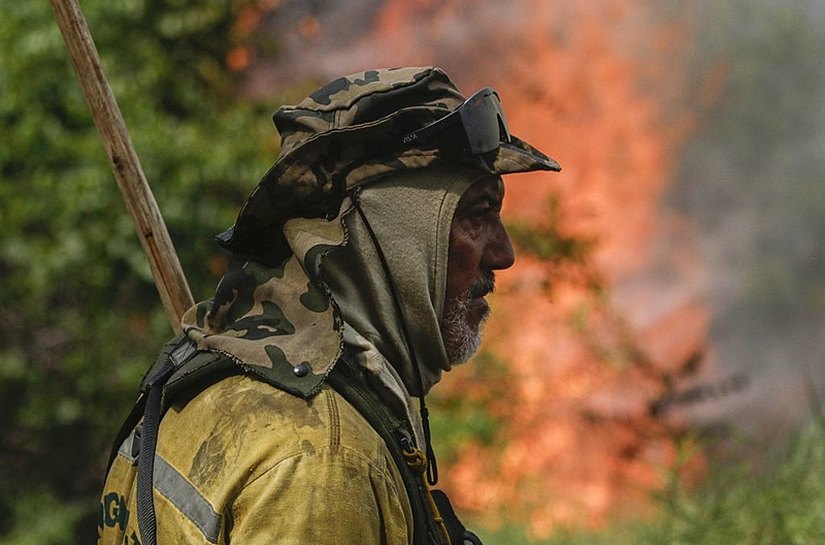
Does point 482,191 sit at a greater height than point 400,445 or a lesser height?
greater

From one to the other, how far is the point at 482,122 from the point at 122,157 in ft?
2.76

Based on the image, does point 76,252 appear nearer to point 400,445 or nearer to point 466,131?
point 466,131

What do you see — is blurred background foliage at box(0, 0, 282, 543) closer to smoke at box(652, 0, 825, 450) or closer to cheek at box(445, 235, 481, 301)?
smoke at box(652, 0, 825, 450)

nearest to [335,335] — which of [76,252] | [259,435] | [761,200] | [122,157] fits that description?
[259,435]

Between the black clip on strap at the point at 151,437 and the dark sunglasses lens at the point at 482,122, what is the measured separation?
2.24ft

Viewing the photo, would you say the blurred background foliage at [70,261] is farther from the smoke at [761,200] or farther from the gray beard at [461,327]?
the gray beard at [461,327]

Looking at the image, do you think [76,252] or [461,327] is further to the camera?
[76,252]

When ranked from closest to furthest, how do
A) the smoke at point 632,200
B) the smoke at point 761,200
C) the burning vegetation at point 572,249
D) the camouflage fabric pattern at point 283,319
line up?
the camouflage fabric pattern at point 283,319 → the smoke at point 761,200 → the smoke at point 632,200 → the burning vegetation at point 572,249

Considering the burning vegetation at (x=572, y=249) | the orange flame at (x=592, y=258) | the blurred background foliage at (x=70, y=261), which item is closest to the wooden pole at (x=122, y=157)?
the blurred background foliage at (x=70, y=261)

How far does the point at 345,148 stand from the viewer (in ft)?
7.20

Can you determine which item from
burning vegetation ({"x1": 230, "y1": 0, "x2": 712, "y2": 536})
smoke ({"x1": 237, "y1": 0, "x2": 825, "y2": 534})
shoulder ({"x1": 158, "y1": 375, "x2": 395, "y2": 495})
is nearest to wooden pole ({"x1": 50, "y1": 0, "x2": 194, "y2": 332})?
shoulder ({"x1": 158, "y1": 375, "x2": 395, "y2": 495})

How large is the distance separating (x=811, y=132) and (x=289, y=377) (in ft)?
22.8

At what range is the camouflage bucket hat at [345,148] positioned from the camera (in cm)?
218

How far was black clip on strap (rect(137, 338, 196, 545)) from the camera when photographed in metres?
2.00
